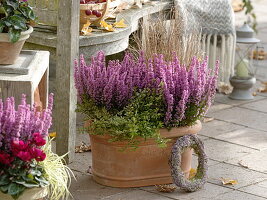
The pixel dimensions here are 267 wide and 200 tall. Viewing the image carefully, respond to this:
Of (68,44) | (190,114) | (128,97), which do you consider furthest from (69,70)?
(190,114)

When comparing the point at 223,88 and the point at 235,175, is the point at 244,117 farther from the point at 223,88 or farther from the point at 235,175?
the point at 235,175

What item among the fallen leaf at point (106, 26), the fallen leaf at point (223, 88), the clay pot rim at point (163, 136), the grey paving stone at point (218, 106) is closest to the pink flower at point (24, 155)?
the clay pot rim at point (163, 136)

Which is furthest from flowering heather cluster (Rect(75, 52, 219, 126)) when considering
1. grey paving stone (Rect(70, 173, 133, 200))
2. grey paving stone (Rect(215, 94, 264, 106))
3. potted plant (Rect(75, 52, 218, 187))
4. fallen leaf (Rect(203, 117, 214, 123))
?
grey paving stone (Rect(215, 94, 264, 106))

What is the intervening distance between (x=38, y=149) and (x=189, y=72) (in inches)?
53.2

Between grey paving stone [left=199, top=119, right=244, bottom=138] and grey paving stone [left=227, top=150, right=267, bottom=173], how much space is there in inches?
19.7

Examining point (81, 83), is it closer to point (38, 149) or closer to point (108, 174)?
point (108, 174)

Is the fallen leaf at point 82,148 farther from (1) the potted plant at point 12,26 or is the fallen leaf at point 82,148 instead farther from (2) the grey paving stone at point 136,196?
(1) the potted plant at point 12,26

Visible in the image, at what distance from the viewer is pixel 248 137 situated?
5719 millimetres

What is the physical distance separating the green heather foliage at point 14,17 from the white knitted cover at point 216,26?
8.20 ft

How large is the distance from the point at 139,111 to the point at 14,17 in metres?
0.96

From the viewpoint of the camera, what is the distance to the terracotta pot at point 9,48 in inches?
160

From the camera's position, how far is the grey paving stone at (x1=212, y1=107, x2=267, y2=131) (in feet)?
19.9

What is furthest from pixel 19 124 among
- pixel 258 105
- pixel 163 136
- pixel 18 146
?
pixel 258 105

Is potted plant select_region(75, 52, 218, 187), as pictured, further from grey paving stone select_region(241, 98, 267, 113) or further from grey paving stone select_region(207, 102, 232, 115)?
grey paving stone select_region(241, 98, 267, 113)
